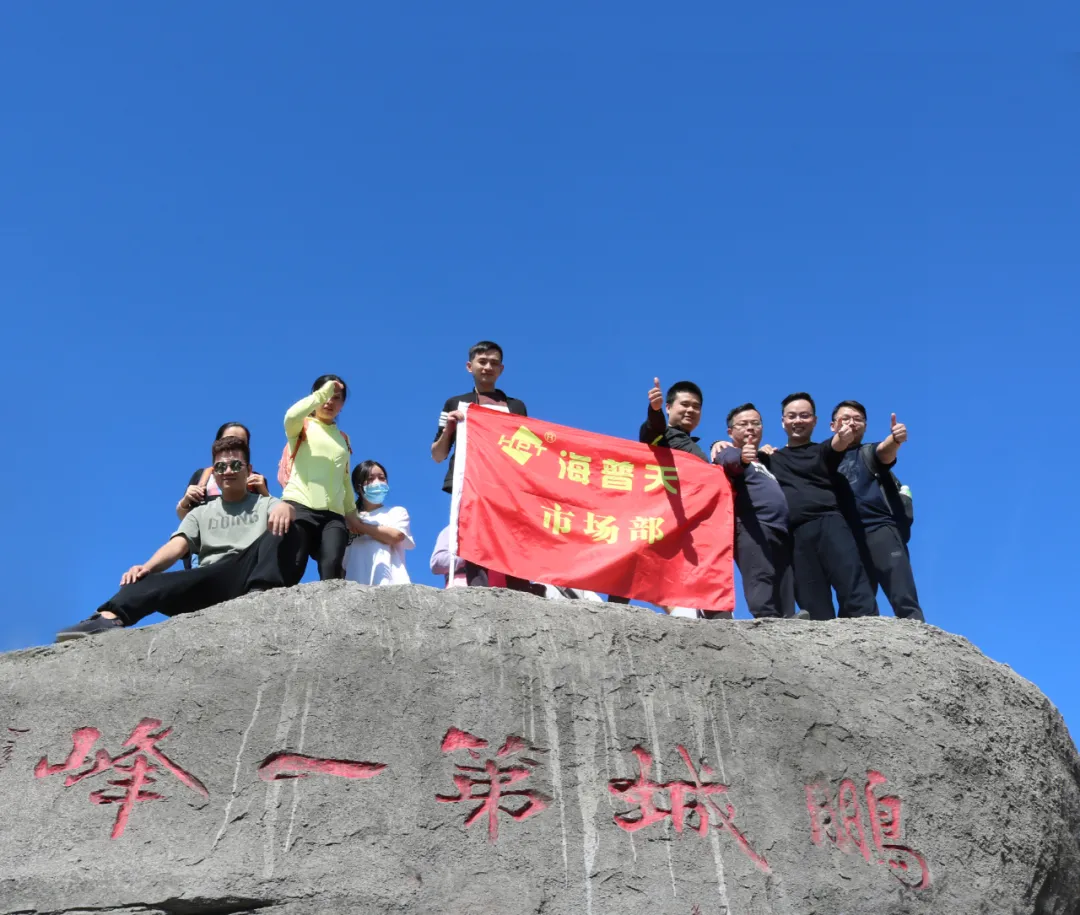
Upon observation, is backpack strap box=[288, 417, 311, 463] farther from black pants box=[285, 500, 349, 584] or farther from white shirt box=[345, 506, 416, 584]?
white shirt box=[345, 506, 416, 584]

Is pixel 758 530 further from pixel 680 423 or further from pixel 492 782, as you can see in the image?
pixel 492 782

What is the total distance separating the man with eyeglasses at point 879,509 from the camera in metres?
7.62

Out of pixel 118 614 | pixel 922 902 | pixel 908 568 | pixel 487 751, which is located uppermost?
pixel 908 568

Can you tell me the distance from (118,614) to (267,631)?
0.96 meters

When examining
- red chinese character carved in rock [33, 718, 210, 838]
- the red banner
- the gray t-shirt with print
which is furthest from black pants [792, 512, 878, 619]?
red chinese character carved in rock [33, 718, 210, 838]

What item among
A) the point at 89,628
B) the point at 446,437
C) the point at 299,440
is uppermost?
the point at 446,437

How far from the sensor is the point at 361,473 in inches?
312

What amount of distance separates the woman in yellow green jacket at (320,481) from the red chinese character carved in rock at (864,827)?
3.08 meters

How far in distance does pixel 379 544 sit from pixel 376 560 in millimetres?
116

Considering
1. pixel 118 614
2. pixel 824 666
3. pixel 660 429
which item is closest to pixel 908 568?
pixel 824 666

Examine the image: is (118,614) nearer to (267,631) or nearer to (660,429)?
(267,631)

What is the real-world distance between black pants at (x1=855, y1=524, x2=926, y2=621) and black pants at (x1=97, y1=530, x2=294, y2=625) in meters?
3.88

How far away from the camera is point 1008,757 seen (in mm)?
6707

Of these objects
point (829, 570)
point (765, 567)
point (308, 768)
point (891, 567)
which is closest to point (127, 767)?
point (308, 768)
